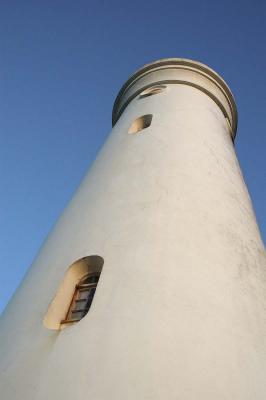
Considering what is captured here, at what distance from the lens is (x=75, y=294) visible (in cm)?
514

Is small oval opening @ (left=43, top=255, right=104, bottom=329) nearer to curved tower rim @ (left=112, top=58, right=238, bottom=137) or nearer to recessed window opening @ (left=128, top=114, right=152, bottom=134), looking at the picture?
recessed window opening @ (left=128, top=114, right=152, bottom=134)

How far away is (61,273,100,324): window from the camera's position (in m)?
4.79

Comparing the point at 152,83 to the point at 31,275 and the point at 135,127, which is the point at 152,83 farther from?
the point at 31,275

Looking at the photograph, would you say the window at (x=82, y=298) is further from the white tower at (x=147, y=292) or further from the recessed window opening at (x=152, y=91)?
the recessed window opening at (x=152, y=91)

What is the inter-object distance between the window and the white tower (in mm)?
15

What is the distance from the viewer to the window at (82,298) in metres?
4.79

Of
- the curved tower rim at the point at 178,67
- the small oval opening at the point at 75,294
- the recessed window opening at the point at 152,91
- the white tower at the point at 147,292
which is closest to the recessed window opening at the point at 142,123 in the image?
the white tower at the point at 147,292

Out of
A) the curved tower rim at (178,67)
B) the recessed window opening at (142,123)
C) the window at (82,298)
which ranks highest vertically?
the curved tower rim at (178,67)

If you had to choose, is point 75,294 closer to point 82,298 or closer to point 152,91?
point 82,298

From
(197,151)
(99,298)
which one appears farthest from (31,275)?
(197,151)

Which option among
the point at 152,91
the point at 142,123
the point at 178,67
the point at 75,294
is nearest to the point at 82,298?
the point at 75,294

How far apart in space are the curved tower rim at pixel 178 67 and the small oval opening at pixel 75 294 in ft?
28.0

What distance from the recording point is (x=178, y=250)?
4.95 m

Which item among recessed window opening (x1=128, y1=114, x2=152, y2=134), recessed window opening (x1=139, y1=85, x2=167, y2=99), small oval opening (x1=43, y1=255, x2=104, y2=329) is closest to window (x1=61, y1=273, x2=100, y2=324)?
small oval opening (x1=43, y1=255, x2=104, y2=329)
